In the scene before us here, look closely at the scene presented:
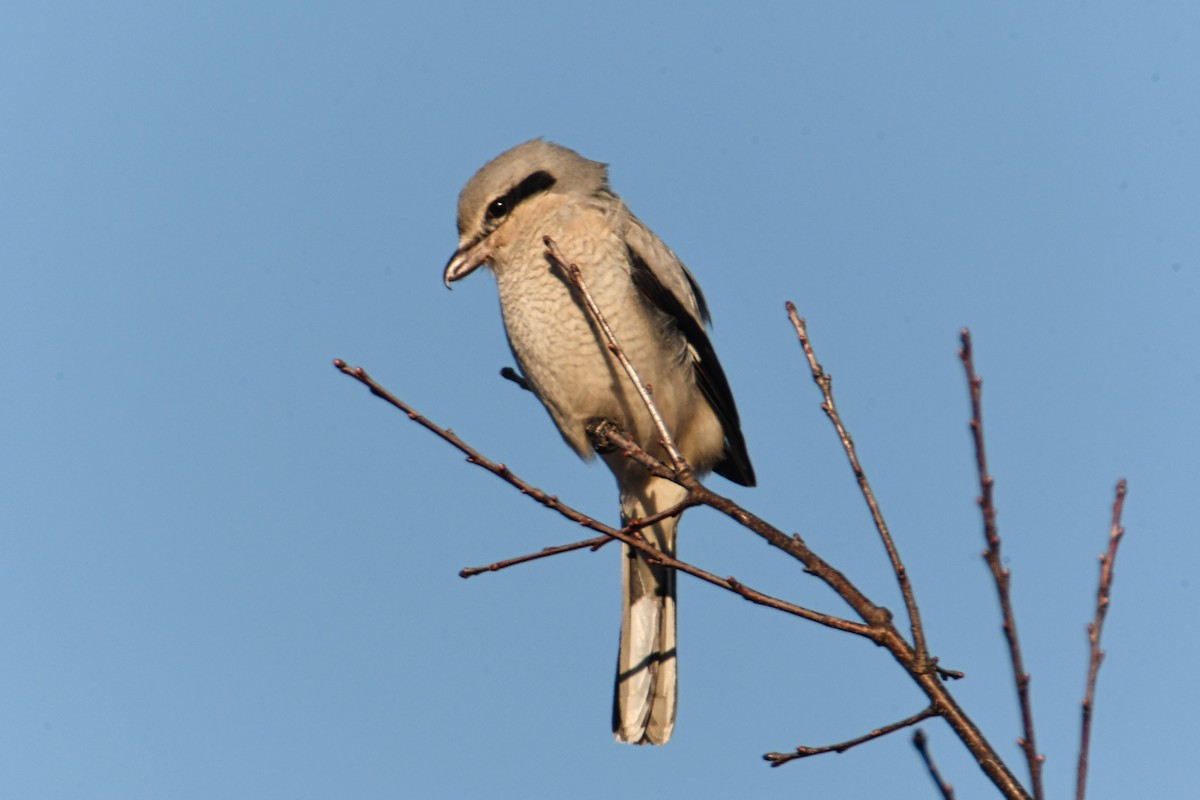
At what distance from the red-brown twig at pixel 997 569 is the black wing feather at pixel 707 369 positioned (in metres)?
2.60

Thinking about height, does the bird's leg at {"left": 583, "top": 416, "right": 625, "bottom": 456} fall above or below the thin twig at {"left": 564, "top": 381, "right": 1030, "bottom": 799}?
above

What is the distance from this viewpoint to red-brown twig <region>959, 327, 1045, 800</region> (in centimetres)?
173

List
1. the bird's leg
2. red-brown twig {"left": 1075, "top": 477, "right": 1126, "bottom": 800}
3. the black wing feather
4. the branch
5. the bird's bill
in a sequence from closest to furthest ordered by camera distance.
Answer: red-brown twig {"left": 1075, "top": 477, "right": 1126, "bottom": 800}, the branch, the bird's leg, the black wing feather, the bird's bill

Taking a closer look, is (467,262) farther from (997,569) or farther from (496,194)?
(997,569)

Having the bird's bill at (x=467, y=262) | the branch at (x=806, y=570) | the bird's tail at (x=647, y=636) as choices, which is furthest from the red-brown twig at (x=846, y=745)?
the bird's bill at (x=467, y=262)

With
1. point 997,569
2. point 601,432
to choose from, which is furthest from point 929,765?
point 601,432

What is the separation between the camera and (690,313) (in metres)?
4.65

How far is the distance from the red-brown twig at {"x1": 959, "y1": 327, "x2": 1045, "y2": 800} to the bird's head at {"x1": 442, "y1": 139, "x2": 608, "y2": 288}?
9.58 feet

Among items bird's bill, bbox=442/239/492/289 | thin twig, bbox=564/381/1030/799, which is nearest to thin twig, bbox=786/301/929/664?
thin twig, bbox=564/381/1030/799

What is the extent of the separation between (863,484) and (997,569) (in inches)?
24.4

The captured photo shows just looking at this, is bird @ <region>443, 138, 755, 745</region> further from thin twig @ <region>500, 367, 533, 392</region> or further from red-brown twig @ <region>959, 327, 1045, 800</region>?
red-brown twig @ <region>959, 327, 1045, 800</region>

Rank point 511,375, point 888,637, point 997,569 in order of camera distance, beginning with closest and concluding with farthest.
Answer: point 997,569 < point 888,637 < point 511,375

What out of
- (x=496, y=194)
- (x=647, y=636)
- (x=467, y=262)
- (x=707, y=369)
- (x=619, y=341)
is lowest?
(x=647, y=636)

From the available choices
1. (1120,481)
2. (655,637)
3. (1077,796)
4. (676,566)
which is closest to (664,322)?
(655,637)
